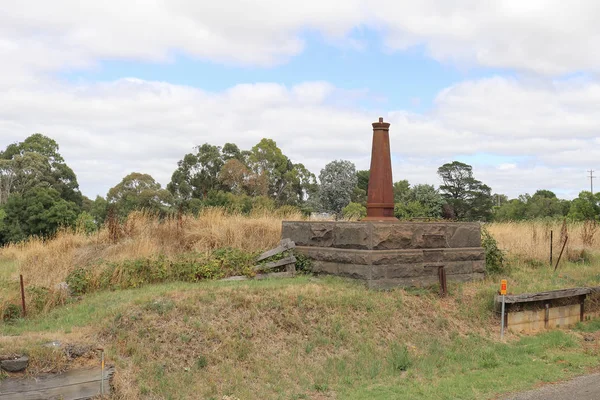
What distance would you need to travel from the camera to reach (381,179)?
1263 cm

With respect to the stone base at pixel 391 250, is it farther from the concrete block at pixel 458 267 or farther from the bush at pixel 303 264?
the bush at pixel 303 264

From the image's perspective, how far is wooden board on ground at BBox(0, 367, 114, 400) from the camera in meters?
6.62

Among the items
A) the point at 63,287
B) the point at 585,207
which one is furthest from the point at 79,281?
the point at 585,207

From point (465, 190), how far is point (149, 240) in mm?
55728

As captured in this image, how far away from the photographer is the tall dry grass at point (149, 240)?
41.2 ft

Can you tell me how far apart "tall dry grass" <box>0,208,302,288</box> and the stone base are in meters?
1.39

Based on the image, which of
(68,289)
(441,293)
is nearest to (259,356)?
(68,289)

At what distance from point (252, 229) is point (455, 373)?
271 inches

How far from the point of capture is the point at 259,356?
27.1ft

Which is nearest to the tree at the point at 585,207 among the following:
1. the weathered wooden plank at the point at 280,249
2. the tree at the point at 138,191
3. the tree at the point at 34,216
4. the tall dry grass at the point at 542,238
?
the tall dry grass at the point at 542,238

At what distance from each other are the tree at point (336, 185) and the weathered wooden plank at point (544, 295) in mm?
33610

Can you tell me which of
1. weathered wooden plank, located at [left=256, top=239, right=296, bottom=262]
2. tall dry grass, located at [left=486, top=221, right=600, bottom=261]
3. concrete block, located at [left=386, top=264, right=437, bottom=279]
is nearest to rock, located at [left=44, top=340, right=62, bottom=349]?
weathered wooden plank, located at [left=256, top=239, right=296, bottom=262]

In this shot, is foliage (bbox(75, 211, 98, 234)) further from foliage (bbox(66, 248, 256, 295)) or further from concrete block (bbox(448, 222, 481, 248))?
concrete block (bbox(448, 222, 481, 248))

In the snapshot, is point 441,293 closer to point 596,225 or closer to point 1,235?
point 596,225
